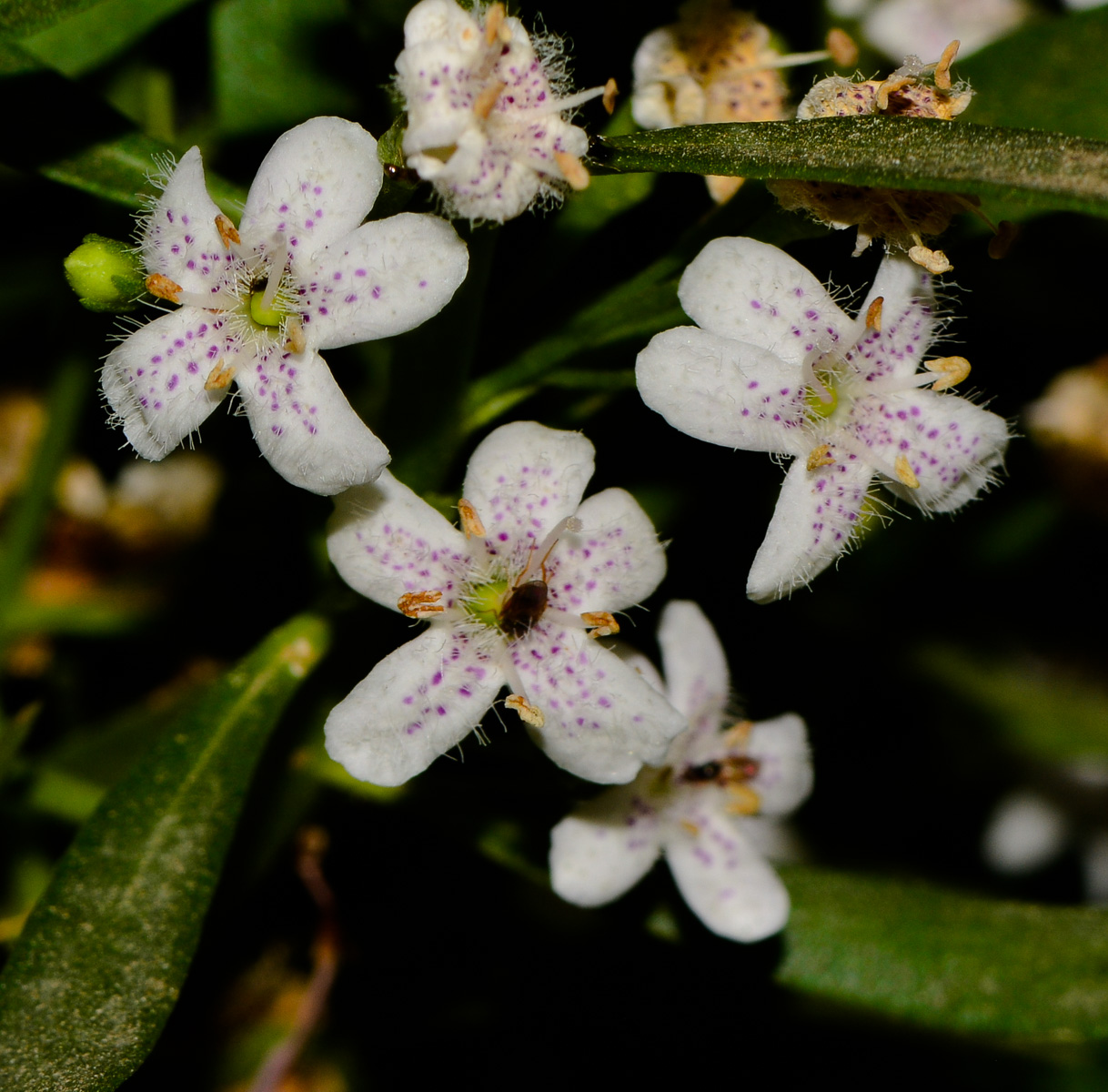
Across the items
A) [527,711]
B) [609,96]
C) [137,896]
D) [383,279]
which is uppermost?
[609,96]

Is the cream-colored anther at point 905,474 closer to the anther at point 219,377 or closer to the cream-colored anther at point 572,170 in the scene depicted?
the cream-colored anther at point 572,170

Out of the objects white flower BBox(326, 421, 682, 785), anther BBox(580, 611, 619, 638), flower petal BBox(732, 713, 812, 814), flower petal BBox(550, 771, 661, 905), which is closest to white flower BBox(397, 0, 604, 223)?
white flower BBox(326, 421, 682, 785)

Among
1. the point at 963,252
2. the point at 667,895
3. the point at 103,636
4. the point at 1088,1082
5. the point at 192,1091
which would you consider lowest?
the point at 1088,1082

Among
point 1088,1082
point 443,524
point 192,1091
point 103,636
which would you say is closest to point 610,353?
point 443,524

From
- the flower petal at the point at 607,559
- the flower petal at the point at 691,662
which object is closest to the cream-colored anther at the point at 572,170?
the flower petal at the point at 607,559

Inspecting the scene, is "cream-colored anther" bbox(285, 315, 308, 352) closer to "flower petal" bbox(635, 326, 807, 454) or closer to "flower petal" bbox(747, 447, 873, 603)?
"flower petal" bbox(635, 326, 807, 454)

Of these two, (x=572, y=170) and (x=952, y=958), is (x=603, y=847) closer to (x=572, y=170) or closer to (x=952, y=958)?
(x=952, y=958)

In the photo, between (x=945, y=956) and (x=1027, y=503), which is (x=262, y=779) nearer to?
(x=945, y=956)

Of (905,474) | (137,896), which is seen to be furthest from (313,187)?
(137,896)
